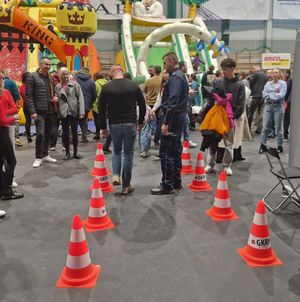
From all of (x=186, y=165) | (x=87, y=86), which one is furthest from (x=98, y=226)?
(x=87, y=86)

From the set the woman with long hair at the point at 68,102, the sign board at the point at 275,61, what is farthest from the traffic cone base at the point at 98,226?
the sign board at the point at 275,61

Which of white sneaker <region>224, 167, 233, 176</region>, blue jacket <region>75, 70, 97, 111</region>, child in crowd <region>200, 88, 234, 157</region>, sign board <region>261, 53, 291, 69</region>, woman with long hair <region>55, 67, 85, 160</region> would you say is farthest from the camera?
sign board <region>261, 53, 291, 69</region>

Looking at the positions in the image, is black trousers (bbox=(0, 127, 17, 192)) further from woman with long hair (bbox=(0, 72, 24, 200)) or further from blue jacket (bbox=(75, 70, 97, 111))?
blue jacket (bbox=(75, 70, 97, 111))

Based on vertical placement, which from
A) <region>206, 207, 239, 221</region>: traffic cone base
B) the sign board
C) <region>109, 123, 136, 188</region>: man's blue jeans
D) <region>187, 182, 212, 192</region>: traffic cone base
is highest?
the sign board

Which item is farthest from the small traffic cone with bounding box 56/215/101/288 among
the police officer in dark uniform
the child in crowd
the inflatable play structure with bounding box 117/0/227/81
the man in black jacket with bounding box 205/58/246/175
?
the inflatable play structure with bounding box 117/0/227/81

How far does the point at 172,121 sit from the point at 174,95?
13.3 inches

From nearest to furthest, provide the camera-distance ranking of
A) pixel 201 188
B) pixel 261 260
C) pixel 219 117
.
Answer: pixel 261 260
pixel 201 188
pixel 219 117

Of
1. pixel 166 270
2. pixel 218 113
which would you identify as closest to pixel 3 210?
pixel 166 270

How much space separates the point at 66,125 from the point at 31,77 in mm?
1098

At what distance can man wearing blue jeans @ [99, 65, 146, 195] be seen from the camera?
4797 millimetres

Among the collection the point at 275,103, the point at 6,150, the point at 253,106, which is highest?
the point at 275,103

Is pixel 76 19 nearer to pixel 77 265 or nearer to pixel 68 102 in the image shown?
pixel 68 102

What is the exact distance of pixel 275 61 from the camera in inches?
719

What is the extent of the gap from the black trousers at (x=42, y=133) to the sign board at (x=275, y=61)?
1396cm
